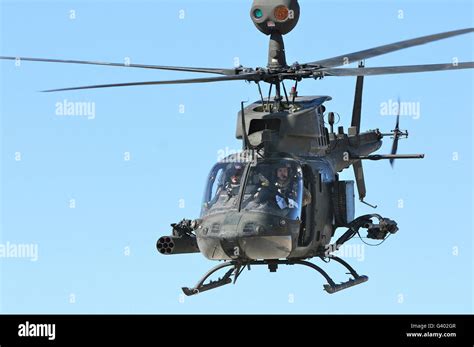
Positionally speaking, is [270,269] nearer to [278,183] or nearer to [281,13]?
[278,183]

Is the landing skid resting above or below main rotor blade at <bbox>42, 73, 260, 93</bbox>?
below

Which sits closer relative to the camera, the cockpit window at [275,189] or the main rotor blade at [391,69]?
the main rotor blade at [391,69]

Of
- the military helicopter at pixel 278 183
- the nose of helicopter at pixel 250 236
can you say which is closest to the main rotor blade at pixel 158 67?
the military helicopter at pixel 278 183

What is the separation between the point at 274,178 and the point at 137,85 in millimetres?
3036

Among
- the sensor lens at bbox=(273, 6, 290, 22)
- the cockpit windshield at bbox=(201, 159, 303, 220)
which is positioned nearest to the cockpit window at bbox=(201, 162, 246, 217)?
the cockpit windshield at bbox=(201, 159, 303, 220)

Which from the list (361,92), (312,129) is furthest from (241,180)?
(361,92)

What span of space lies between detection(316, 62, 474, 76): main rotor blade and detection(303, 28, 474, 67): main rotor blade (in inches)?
9.0

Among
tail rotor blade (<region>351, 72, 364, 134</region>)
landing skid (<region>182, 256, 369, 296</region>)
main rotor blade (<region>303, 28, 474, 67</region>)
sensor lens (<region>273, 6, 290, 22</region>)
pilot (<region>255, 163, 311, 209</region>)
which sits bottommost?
landing skid (<region>182, 256, 369, 296</region>)

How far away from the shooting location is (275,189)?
818 inches

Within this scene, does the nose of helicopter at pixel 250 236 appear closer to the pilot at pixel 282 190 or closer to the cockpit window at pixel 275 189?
the cockpit window at pixel 275 189

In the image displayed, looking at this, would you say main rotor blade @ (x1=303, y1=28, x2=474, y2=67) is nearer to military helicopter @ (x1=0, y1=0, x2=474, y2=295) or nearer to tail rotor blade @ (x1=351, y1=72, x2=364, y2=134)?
military helicopter @ (x1=0, y1=0, x2=474, y2=295)

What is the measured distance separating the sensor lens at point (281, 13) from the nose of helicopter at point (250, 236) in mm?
4123

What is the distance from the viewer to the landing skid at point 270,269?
2089cm

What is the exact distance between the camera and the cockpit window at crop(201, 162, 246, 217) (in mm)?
20875
